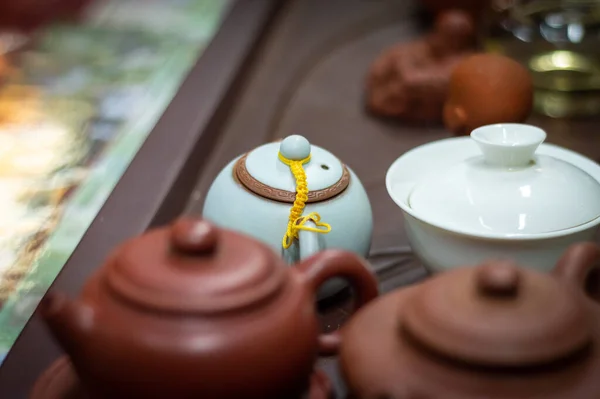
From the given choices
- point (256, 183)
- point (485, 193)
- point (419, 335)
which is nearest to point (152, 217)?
point (256, 183)

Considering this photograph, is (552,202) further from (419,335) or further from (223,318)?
(223,318)

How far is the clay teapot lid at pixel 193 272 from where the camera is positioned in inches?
24.1

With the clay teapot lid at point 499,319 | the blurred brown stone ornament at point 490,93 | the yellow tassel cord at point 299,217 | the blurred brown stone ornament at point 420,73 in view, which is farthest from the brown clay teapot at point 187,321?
the blurred brown stone ornament at point 420,73

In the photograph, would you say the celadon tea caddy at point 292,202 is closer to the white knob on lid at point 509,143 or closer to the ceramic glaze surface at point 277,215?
the ceramic glaze surface at point 277,215

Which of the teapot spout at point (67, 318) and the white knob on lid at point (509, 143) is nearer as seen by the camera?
the teapot spout at point (67, 318)

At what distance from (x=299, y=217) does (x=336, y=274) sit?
6.7 inches

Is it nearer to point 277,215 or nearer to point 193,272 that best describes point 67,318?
point 193,272

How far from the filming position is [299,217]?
89 centimetres

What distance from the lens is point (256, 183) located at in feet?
3.01

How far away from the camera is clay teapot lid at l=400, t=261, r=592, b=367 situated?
0.59 metres

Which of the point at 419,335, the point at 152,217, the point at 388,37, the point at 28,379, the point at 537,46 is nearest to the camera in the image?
the point at 419,335

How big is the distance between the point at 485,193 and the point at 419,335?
1.05 feet

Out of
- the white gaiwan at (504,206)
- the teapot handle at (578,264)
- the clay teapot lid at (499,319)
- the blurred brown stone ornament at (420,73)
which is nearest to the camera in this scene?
the clay teapot lid at (499,319)

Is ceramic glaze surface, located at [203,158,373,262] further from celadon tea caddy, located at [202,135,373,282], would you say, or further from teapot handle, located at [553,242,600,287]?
teapot handle, located at [553,242,600,287]
